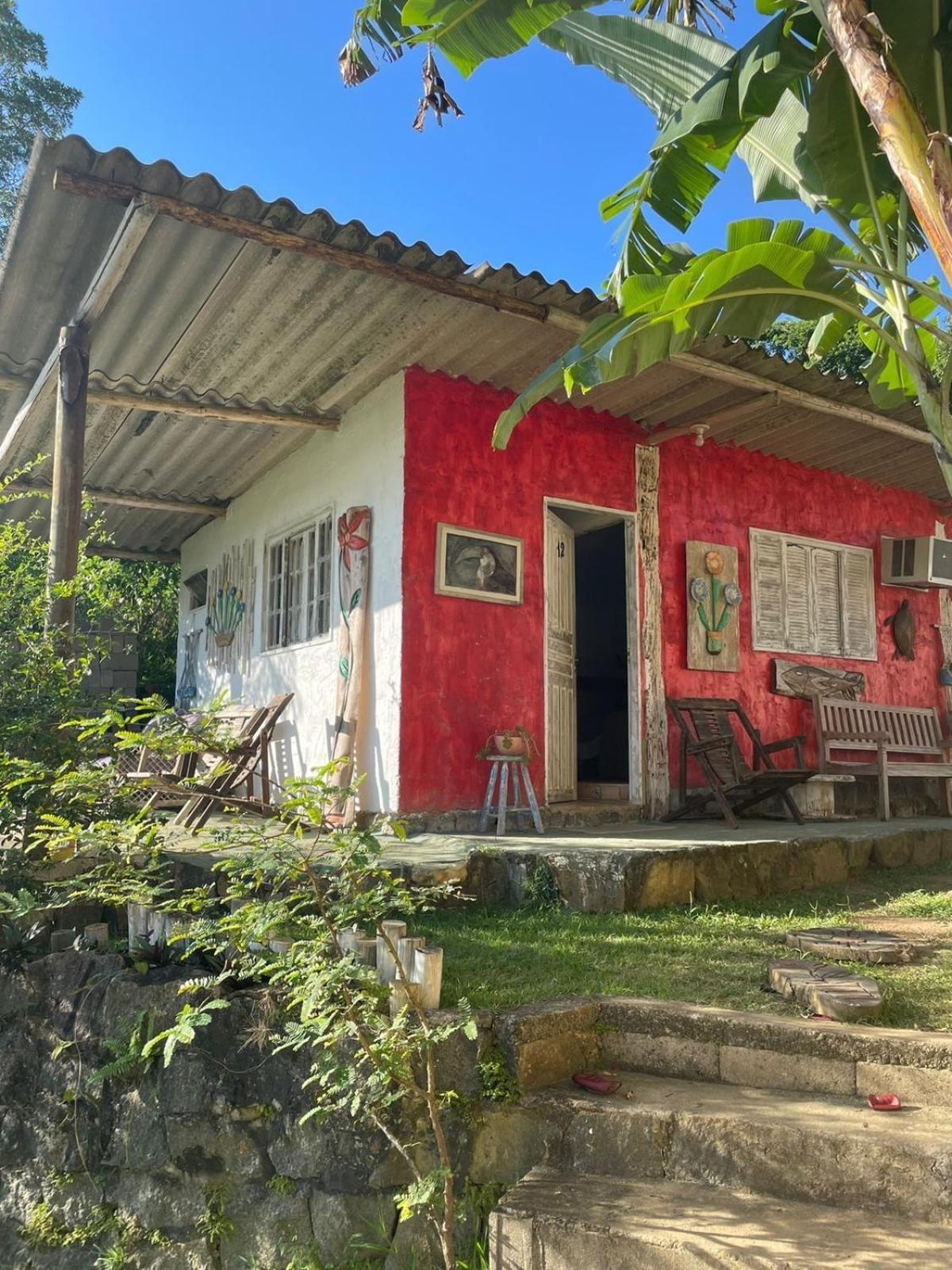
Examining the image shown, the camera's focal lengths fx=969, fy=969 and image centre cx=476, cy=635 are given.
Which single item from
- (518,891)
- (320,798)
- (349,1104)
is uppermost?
(320,798)

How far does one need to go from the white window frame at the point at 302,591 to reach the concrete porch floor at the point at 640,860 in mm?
2359

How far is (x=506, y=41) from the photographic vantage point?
4.74 meters

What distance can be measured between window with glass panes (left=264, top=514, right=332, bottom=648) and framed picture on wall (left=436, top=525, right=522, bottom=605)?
1473 mm

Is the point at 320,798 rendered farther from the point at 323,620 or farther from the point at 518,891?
the point at 323,620

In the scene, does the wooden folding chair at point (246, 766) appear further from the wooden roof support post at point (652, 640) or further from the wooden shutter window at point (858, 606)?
Answer: the wooden shutter window at point (858, 606)

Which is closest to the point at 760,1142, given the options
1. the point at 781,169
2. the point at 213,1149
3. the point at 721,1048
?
the point at 721,1048

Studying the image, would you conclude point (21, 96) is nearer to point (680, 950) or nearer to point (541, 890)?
point (541, 890)

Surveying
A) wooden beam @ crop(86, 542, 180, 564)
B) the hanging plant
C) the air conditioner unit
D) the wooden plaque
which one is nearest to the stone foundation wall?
the wooden plaque

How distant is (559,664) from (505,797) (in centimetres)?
156

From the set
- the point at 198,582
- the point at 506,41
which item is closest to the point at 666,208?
the point at 506,41

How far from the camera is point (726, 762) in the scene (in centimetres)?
773

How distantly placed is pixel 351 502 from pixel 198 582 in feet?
15.9

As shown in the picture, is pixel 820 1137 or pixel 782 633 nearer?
pixel 820 1137

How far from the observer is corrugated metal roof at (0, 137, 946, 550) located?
518 cm
